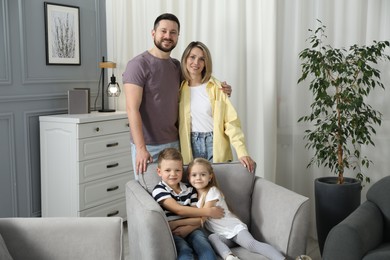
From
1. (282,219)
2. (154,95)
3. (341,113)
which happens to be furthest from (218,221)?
(341,113)

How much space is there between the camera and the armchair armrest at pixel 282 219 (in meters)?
2.38

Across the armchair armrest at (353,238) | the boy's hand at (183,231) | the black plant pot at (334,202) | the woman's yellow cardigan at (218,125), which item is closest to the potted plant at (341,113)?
the black plant pot at (334,202)

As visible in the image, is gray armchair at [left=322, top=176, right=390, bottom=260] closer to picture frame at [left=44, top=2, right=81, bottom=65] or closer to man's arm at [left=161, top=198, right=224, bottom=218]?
man's arm at [left=161, top=198, right=224, bottom=218]

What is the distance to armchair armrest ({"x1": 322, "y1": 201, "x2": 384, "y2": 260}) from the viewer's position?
242 centimetres

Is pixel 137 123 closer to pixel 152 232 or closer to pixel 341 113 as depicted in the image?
pixel 152 232

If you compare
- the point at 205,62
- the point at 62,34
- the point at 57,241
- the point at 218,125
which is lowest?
the point at 57,241

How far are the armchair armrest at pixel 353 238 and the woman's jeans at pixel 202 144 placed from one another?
2.73ft

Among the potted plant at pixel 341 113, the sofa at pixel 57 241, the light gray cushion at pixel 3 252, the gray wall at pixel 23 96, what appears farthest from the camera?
the gray wall at pixel 23 96

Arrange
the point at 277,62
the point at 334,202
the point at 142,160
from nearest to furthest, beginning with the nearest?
1. the point at 142,160
2. the point at 334,202
3. the point at 277,62

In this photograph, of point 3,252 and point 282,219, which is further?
point 282,219

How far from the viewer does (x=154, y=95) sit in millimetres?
2857

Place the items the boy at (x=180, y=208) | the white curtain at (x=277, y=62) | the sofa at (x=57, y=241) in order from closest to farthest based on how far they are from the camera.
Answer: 1. the sofa at (x=57, y=241)
2. the boy at (x=180, y=208)
3. the white curtain at (x=277, y=62)

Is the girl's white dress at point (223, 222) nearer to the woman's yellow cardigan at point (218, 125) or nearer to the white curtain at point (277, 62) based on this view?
the woman's yellow cardigan at point (218, 125)

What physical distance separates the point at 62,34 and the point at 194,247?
96.5 inches
